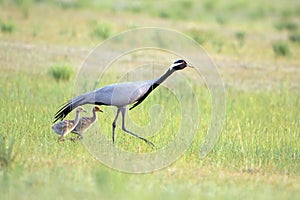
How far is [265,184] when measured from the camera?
26.0ft

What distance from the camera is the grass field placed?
7324 mm

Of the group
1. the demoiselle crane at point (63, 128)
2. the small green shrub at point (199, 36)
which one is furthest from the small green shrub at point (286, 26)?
the demoiselle crane at point (63, 128)

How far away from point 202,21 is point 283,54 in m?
7.83

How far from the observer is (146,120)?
10914 millimetres

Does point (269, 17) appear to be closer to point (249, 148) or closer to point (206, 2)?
point (206, 2)

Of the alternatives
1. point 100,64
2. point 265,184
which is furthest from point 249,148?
point 100,64

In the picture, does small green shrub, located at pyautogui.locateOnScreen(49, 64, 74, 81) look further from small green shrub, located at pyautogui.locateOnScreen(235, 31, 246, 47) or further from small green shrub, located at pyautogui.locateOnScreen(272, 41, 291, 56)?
small green shrub, located at pyautogui.locateOnScreen(235, 31, 246, 47)

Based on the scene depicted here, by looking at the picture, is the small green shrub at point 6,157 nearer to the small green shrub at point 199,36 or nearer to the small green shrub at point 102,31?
the small green shrub at point 102,31

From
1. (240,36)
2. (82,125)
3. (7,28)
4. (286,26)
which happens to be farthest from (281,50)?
(82,125)

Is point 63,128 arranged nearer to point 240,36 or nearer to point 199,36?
point 199,36

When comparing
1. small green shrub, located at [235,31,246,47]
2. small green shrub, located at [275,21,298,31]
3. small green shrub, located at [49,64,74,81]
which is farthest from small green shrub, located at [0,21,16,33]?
small green shrub, located at [275,21,298,31]

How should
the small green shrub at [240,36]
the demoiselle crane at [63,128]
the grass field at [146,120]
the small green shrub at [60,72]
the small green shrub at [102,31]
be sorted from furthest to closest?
1. the small green shrub at [240,36]
2. the small green shrub at [102,31]
3. the small green shrub at [60,72]
4. the demoiselle crane at [63,128]
5. the grass field at [146,120]

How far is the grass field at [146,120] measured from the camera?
7324 millimetres

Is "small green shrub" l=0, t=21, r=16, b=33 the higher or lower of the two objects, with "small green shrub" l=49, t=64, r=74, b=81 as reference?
higher
